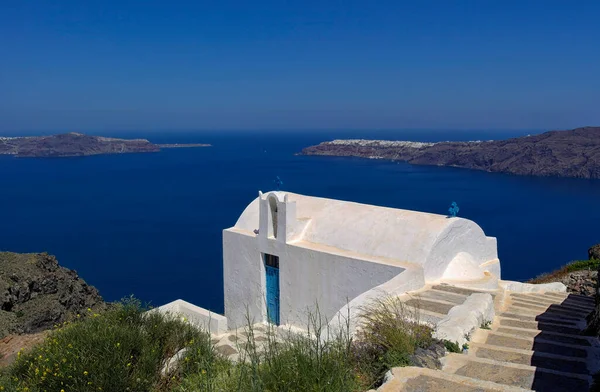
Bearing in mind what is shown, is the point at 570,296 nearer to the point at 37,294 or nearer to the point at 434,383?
the point at 434,383

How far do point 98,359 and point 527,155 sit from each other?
96.5 m

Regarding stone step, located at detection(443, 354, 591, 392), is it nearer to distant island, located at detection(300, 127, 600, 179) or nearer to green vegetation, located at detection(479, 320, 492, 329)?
green vegetation, located at detection(479, 320, 492, 329)

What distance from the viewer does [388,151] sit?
4695 inches

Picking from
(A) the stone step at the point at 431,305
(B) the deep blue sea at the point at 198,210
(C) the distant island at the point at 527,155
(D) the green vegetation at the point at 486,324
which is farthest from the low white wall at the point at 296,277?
(C) the distant island at the point at 527,155

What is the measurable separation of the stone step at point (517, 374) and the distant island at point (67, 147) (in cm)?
→ 13937

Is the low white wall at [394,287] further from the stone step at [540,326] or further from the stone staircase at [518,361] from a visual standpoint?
the stone step at [540,326]

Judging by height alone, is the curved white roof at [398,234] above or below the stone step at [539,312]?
above

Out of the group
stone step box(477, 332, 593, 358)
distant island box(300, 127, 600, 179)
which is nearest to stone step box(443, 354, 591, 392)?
stone step box(477, 332, 593, 358)

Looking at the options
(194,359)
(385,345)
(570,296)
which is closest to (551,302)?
(570,296)

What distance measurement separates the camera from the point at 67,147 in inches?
5246

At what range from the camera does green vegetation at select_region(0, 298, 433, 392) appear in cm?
376

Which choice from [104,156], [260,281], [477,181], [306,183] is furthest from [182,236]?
[104,156]

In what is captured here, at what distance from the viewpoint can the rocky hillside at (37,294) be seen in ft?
36.5

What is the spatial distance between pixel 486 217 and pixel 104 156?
104 m
